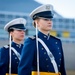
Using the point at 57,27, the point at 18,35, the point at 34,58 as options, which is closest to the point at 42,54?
the point at 34,58

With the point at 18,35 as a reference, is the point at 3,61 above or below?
below

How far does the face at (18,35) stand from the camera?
5590 millimetres

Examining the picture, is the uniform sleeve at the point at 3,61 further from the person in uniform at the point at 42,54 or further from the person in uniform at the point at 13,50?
the person in uniform at the point at 42,54

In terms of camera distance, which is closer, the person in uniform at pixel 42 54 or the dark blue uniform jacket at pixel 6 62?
the person in uniform at pixel 42 54

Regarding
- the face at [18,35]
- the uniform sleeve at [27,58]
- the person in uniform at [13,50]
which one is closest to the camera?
the uniform sleeve at [27,58]

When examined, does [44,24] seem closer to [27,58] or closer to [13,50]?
[27,58]

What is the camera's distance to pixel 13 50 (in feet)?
19.4

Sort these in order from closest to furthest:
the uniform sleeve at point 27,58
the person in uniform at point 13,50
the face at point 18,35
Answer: the uniform sleeve at point 27,58 → the face at point 18,35 → the person in uniform at point 13,50

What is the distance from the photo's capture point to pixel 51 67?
15.0ft

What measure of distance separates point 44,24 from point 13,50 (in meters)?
1.44

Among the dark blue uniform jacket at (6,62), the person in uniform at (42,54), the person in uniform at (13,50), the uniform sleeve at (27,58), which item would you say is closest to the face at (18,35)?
the person in uniform at (13,50)

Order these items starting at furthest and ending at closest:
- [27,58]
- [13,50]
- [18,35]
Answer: [13,50] → [18,35] → [27,58]

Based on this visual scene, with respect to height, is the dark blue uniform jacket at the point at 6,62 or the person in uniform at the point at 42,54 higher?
the person in uniform at the point at 42,54

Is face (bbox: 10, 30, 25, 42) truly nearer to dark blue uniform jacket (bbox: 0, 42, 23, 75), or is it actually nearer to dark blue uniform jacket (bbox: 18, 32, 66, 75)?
dark blue uniform jacket (bbox: 0, 42, 23, 75)
